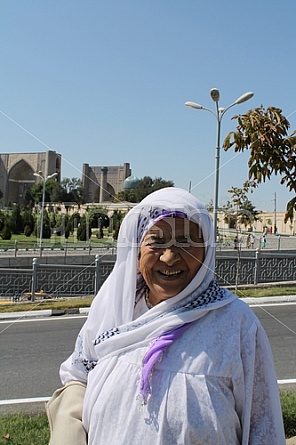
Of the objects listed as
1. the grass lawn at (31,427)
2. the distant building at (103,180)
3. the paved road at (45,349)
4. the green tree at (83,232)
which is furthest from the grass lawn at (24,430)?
the distant building at (103,180)

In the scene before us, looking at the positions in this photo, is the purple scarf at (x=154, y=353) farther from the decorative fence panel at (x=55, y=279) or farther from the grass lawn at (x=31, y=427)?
the decorative fence panel at (x=55, y=279)

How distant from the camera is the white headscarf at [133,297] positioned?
5.50 feet

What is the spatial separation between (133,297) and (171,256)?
0.22 metres

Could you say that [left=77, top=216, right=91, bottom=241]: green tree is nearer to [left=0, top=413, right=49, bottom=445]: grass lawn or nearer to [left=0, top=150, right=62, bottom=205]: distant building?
[left=0, top=413, right=49, bottom=445]: grass lawn

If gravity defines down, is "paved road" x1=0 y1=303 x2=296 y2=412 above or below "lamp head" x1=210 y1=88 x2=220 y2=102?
below

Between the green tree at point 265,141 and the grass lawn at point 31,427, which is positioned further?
the green tree at point 265,141

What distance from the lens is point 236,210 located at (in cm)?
1520

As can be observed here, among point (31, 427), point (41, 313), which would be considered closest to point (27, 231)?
point (41, 313)

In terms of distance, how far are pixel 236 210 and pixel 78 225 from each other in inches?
1287

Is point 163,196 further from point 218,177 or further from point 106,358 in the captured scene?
point 218,177

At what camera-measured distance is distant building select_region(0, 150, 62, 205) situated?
10394 centimetres

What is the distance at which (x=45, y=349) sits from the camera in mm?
6992

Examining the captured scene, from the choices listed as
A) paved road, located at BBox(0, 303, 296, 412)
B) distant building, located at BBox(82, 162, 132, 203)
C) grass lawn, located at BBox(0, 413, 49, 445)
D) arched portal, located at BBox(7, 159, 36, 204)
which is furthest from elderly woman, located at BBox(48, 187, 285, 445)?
arched portal, located at BBox(7, 159, 36, 204)

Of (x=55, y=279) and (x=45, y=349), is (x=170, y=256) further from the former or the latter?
(x=55, y=279)
